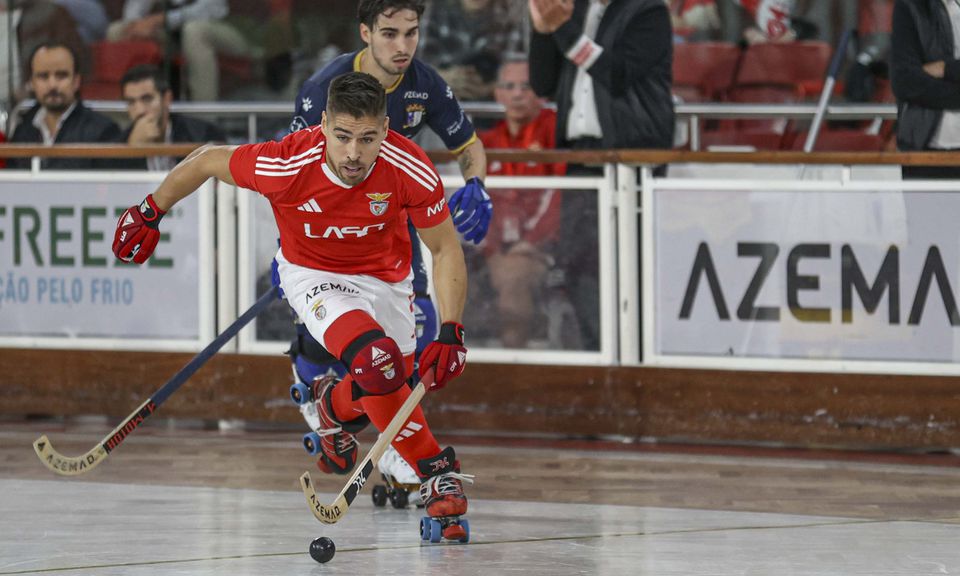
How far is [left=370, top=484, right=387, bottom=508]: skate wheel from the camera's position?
610 cm

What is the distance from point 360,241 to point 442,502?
84 cm

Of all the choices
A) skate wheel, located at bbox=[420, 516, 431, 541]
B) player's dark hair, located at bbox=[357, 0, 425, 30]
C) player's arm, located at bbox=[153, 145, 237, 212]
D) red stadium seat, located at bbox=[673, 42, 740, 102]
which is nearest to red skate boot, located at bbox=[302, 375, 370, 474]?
skate wheel, located at bbox=[420, 516, 431, 541]

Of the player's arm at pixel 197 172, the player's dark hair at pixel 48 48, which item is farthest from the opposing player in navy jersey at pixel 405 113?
the player's dark hair at pixel 48 48

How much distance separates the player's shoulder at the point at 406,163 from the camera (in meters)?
5.30

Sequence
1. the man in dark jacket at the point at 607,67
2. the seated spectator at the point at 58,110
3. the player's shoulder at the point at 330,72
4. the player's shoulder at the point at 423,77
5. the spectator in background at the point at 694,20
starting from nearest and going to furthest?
the player's shoulder at the point at 330,72 → the player's shoulder at the point at 423,77 → the man in dark jacket at the point at 607,67 → the seated spectator at the point at 58,110 → the spectator in background at the point at 694,20

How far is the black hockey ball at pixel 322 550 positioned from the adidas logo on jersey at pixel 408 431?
55 cm

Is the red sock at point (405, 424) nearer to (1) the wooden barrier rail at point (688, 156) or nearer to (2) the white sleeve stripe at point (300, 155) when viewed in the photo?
(2) the white sleeve stripe at point (300, 155)

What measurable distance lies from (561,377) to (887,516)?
2021mm

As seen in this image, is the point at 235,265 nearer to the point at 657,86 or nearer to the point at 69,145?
the point at 69,145

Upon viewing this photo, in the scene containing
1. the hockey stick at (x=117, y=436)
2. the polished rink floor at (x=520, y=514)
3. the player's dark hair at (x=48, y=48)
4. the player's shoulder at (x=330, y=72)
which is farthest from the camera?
the player's dark hair at (x=48, y=48)

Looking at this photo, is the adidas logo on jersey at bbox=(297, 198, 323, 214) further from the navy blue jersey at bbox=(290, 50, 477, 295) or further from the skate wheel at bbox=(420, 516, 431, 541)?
the skate wheel at bbox=(420, 516, 431, 541)

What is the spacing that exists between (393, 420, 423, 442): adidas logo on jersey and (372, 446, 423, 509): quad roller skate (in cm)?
51

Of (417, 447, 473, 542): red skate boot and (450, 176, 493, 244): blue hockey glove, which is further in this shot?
(450, 176, 493, 244): blue hockey glove

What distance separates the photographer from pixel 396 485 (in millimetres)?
6043
